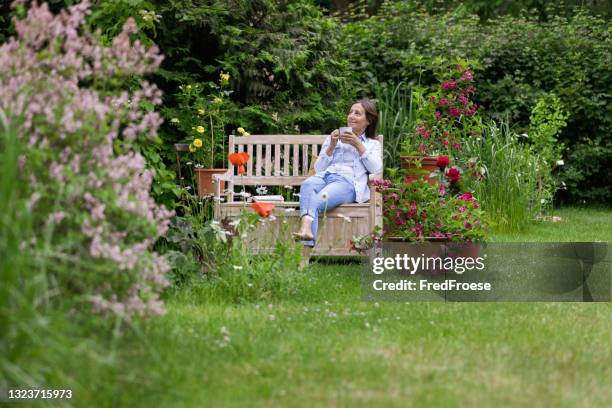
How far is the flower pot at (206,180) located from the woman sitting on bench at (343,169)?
2.34 ft

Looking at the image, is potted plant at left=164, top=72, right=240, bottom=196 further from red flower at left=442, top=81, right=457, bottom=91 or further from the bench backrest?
red flower at left=442, top=81, right=457, bottom=91

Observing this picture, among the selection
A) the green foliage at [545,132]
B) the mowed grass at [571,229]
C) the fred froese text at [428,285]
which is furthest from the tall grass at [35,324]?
the green foliage at [545,132]

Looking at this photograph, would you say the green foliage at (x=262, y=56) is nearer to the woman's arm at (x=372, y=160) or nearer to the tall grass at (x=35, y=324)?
the woman's arm at (x=372, y=160)

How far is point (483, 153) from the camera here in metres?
8.44

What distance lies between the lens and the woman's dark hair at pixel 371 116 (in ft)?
21.3

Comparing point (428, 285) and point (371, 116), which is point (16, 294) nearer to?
point (428, 285)

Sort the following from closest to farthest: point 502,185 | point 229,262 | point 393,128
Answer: point 229,262 → point 502,185 → point 393,128

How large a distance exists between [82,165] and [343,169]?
332 centimetres

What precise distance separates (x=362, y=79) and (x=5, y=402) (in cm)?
836

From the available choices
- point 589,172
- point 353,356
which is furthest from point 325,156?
point 589,172

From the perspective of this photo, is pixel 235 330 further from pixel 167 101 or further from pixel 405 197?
pixel 167 101

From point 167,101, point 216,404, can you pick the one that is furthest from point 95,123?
point 167,101

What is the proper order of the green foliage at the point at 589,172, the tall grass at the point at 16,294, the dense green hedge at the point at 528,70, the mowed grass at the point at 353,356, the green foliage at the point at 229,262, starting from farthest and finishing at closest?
the green foliage at the point at 589,172 → the dense green hedge at the point at 528,70 → the green foliage at the point at 229,262 → the mowed grass at the point at 353,356 → the tall grass at the point at 16,294

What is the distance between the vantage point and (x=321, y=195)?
594 centimetres
